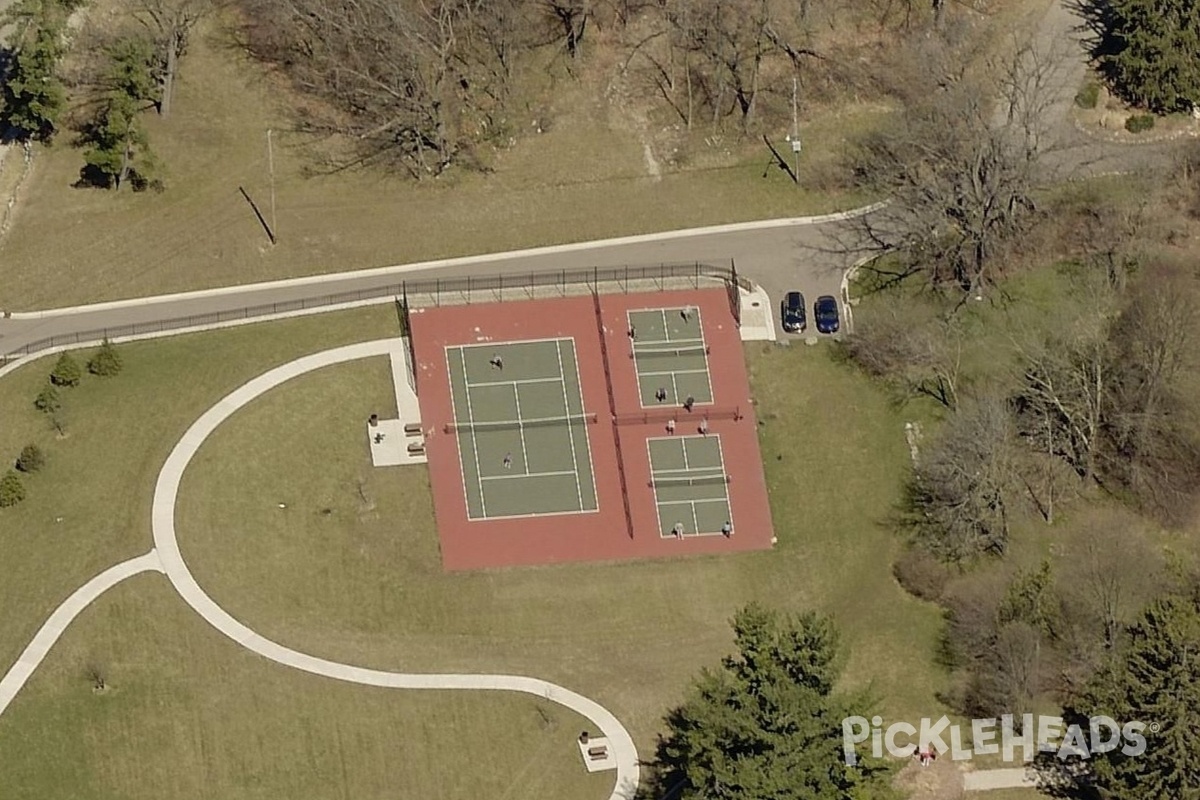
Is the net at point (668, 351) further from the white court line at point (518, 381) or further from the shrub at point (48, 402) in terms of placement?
the shrub at point (48, 402)

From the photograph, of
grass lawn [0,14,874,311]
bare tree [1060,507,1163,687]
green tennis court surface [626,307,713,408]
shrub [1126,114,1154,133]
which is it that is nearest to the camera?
bare tree [1060,507,1163,687]

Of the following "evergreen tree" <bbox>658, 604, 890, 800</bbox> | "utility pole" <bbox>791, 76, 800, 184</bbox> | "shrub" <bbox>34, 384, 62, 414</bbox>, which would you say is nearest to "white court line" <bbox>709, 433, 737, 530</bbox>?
"evergreen tree" <bbox>658, 604, 890, 800</bbox>

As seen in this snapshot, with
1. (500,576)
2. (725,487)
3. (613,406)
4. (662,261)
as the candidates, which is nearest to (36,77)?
(662,261)

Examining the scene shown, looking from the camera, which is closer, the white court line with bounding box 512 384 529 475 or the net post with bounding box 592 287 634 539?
the net post with bounding box 592 287 634 539

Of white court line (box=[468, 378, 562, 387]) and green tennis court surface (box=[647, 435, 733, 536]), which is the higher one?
white court line (box=[468, 378, 562, 387])

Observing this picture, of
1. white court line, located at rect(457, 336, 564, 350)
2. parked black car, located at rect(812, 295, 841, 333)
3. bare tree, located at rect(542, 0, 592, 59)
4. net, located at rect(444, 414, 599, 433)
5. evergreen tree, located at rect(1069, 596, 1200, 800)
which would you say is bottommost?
evergreen tree, located at rect(1069, 596, 1200, 800)

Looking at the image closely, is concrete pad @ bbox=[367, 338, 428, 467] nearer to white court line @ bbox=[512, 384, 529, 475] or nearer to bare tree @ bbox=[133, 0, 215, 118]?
white court line @ bbox=[512, 384, 529, 475]

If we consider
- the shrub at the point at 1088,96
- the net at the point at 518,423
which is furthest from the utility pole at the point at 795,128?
the net at the point at 518,423
